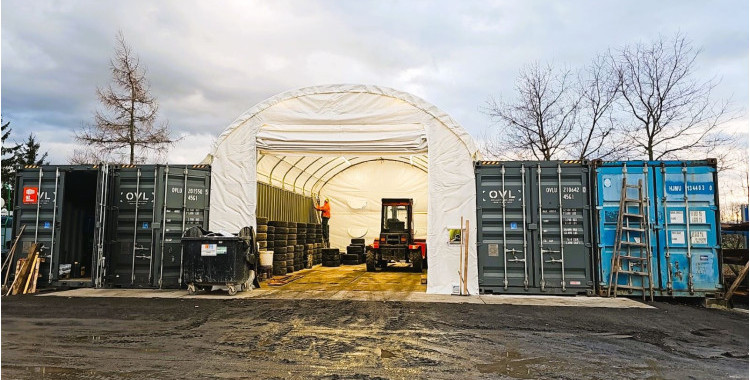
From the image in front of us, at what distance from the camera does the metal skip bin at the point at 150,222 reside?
39.3ft

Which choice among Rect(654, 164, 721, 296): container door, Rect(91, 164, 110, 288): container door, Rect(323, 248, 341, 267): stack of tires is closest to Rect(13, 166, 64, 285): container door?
Rect(91, 164, 110, 288): container door

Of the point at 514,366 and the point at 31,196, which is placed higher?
the point at 31,196

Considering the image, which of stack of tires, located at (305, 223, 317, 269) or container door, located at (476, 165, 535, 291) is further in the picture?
stack of tires, located at (305, 223, 317, 269)

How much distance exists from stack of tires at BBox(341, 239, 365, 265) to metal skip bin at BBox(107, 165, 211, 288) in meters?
10.5

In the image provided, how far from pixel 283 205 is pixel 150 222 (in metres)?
6.21

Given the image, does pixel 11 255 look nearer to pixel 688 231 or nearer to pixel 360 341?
pixel 360 341

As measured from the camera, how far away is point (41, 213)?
39.8 ft

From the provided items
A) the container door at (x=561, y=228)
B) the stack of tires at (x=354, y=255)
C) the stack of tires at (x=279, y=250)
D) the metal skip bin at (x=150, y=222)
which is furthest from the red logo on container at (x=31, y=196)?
the stack of tires at (x=354, y=255)

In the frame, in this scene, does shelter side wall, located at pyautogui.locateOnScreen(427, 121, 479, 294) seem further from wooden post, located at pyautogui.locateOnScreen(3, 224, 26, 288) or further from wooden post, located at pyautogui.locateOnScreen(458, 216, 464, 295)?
wooden post, located at pyautogui.locateOnScreen(3, 224, 26, 288)

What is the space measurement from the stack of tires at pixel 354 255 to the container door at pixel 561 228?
11.9 m

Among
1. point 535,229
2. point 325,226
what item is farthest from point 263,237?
point 325,226

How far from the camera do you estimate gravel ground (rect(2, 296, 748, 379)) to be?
205 inches

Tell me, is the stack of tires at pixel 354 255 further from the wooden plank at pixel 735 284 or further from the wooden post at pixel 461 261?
the wooden plank at pixel 735 284

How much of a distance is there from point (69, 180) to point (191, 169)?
3390 mm
